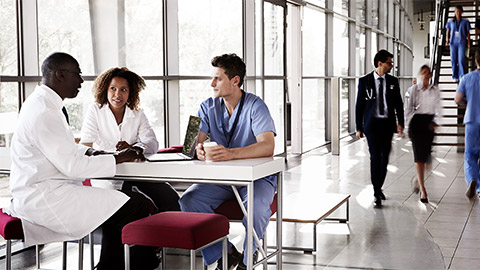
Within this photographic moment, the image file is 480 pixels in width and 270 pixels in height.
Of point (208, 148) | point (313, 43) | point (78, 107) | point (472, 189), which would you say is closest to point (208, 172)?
point (208, 148)

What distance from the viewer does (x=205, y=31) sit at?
27.8ft

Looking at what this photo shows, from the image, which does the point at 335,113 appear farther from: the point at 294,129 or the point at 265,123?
the point at 265,123

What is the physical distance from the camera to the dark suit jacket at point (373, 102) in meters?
7.05

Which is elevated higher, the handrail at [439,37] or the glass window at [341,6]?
the glass window at [341,6]

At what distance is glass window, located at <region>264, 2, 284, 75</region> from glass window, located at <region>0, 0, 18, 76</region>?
5.92 metres

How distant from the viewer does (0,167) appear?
4.13 m

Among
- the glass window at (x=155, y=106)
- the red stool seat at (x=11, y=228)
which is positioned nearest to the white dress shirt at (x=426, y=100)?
the glass window at (x=155, y=106)

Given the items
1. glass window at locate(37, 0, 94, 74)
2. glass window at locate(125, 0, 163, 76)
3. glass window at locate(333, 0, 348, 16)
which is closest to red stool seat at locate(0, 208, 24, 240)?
glass window at locate(37, 0, 94, 74)

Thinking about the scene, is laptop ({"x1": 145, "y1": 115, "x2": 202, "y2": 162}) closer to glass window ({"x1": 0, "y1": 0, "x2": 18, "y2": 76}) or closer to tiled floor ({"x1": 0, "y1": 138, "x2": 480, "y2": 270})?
tiled floor ({"x1": 0, "y1": 138, "x2": 480, "y2": 270})

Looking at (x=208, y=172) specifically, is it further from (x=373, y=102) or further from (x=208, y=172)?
(x=373, y=102)

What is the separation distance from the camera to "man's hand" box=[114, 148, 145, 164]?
145 inches

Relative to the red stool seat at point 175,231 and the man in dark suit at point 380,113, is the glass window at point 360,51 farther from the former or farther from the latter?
the red stool seat at point 175,231

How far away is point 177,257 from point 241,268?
41.7 inches

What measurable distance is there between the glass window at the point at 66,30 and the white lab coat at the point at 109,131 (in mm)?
1044
